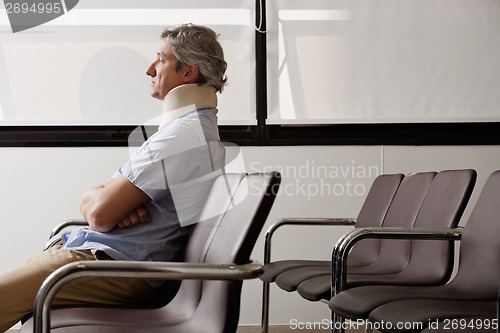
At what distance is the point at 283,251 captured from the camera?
4188 mm

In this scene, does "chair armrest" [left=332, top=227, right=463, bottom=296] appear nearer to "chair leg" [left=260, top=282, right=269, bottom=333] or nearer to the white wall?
"chair leg" [left=260, top=282, right=269, bottom=333]

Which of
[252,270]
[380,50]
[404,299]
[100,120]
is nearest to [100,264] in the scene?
[252,270]

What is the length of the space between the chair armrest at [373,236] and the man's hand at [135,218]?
651mm

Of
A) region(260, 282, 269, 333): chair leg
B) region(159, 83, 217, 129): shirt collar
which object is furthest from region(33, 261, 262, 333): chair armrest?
region(260, 282, 269, 333): chair leg

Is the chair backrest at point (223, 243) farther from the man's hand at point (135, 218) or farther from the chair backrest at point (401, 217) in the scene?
the chair backrest at point (401, 217)

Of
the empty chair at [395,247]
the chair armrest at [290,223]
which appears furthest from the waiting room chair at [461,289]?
the chair armrest at [290,223]

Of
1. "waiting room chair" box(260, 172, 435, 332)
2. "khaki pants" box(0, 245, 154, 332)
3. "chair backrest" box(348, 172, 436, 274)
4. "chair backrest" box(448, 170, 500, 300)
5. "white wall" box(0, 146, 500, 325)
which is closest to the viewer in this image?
"khaki pants" box(0, 245, 154, 332)

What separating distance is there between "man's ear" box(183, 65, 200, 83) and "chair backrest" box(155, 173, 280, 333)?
0.42 metres

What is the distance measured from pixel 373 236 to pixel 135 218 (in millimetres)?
770

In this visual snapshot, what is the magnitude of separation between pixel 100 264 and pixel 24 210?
9.13 feet

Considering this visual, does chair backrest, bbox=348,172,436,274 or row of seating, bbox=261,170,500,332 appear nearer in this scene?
row of seating, bbox=261,170,500,332

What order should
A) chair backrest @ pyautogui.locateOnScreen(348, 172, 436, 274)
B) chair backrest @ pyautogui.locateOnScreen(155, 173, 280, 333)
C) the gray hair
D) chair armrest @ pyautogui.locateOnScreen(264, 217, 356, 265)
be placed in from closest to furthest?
1. chair backrest @ pyautogui.locateOnScreen(155, 173, 280, 333)
2. the gray hair
3. chair backrest @ pyautogui.locateOnScreen(348, 172, 436, 274)
4. chair armrest @ pyautogui.locateOnScreen(264, 217, 356, 265)

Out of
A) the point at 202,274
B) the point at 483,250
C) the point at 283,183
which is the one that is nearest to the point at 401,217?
the point at 483,250

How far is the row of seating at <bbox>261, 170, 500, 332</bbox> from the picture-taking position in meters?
1.91
